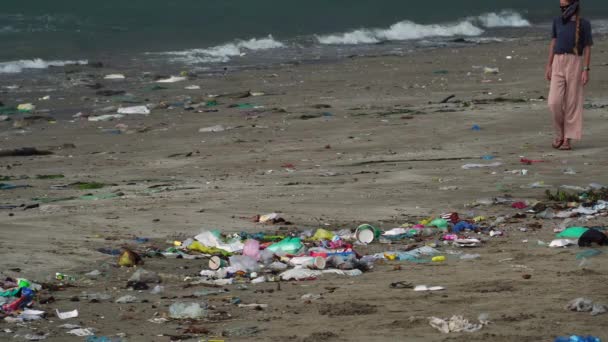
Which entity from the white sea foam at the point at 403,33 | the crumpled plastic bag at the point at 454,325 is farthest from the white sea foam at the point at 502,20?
the crumpled plastic bag at the point at 454,325

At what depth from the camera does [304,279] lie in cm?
578

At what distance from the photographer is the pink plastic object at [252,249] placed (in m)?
6.42

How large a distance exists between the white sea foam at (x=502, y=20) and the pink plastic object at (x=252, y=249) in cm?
2770

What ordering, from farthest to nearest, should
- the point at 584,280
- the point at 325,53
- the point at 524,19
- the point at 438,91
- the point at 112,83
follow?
the point at 524,19, the point at 325,53, the point at 112,83, the point at 438,91, the point at 584,280

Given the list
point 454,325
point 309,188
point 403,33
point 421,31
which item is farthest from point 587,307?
point 421,31

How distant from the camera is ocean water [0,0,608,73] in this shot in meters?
23.4

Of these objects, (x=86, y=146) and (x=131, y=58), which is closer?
(x=86, y=146)

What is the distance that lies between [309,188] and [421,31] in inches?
874

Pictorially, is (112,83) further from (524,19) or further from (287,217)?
(524,19)

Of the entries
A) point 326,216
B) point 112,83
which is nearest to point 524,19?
point 112,83

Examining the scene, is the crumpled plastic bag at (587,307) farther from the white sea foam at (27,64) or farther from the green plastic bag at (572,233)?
the white sea foam at (27,64)

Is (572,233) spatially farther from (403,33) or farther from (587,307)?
(403,33)

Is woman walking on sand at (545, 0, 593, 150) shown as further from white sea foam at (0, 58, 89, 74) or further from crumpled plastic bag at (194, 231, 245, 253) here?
white sea foam at (0, 58, 89, 74)

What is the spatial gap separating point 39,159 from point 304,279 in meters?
5.81
